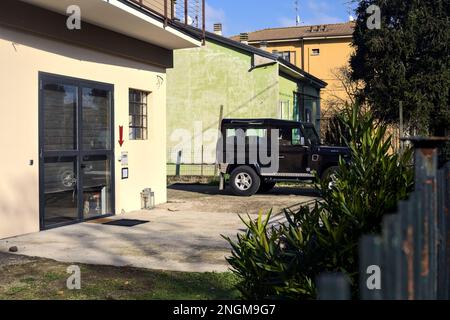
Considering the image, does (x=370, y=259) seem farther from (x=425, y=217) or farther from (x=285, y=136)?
(x=285, y=136)

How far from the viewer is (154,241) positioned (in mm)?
8445

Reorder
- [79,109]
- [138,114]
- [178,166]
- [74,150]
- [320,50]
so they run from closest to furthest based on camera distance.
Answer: [74,150] → [79,109] → [138,114] → [178,166] → [320,50]

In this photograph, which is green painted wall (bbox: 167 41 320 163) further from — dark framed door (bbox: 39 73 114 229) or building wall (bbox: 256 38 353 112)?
building wall (bbox: 256 38 353 112)

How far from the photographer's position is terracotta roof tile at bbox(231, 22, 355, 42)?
38562 millimetres

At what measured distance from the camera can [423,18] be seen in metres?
17.4

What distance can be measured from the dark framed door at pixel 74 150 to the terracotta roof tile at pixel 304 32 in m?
29.5

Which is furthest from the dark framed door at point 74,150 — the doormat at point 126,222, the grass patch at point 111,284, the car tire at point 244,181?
the car tire at point 244,181

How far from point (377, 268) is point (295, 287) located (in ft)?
5.08

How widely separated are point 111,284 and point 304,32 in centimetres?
3665

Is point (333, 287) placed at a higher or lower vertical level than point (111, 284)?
higher

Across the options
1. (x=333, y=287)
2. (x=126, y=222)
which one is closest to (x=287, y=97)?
(x=126, y=222)

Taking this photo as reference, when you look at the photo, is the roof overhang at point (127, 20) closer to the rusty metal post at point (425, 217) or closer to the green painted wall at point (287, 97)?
the rusty metal post at point (425, 217)

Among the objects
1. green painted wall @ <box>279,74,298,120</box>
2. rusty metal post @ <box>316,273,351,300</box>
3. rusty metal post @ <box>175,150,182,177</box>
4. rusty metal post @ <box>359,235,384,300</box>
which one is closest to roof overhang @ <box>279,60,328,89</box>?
green painted wall @ <box>279,74,298,120</box>
